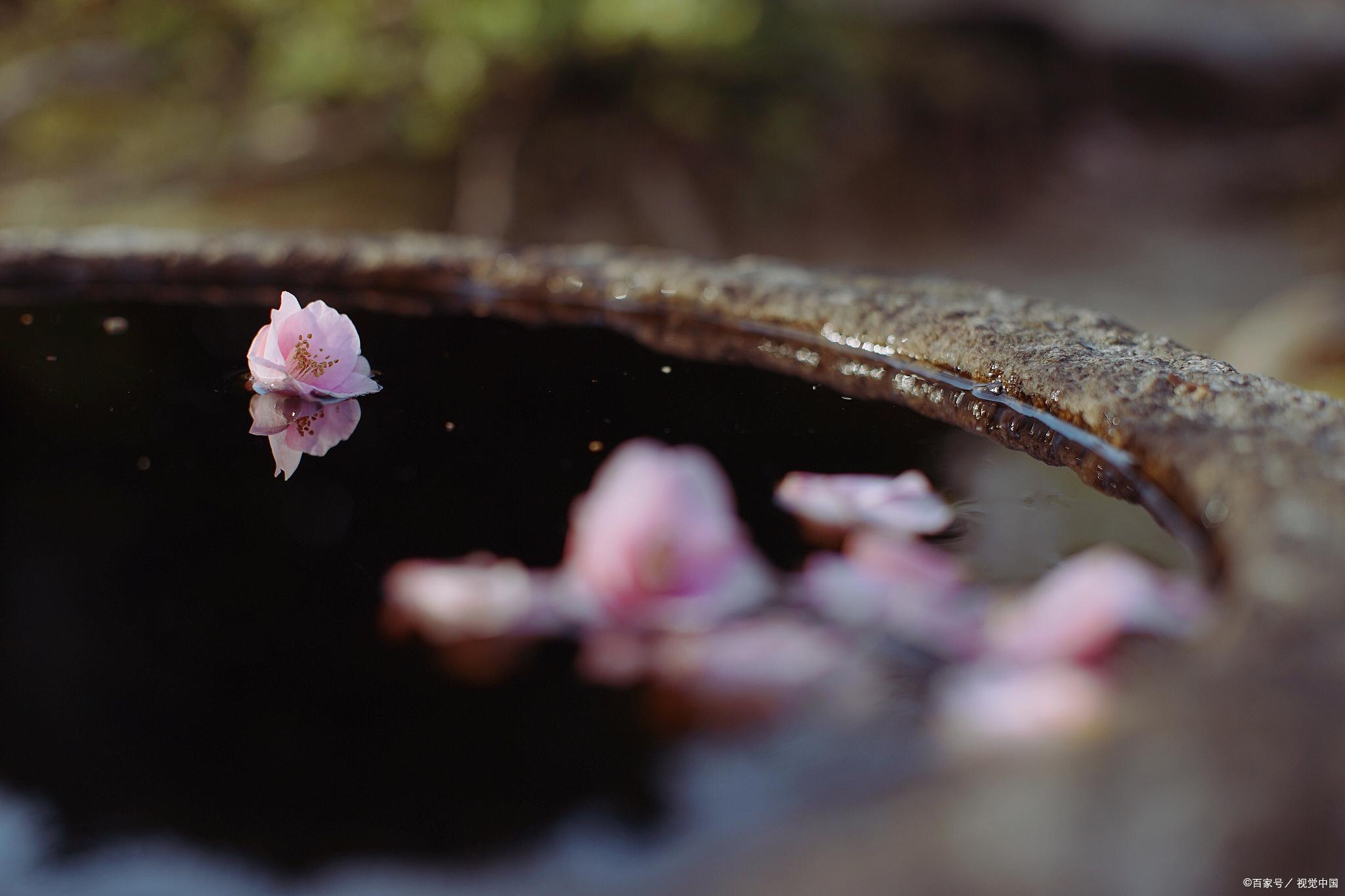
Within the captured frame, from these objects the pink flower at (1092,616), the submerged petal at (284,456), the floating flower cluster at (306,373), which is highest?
the floating flower cluster at (306,373)

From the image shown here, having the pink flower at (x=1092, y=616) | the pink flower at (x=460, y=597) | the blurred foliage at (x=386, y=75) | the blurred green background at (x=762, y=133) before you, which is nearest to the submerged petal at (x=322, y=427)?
the pink flower at (x=460, y=597)

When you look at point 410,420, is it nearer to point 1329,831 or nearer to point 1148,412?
point 1148,412

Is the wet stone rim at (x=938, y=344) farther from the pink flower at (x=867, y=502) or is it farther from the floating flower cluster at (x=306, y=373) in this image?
the floating flower cluster at (x=306, y=373)

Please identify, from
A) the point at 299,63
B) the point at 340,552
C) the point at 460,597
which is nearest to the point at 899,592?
the point at 460,597

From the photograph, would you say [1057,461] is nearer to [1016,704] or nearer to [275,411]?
[1016,704]

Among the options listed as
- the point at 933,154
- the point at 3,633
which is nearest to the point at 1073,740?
the point at 3,633

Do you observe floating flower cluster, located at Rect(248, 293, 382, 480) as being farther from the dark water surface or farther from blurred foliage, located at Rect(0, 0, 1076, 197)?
blurred foliage, located at Rect(0, 0, 1076, 197)
